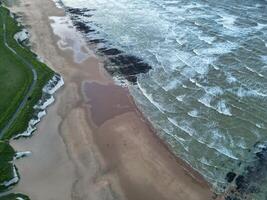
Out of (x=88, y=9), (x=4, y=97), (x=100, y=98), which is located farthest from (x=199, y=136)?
(x=88, y=9)

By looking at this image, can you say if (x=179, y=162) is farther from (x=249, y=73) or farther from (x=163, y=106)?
(x=249, y=73)

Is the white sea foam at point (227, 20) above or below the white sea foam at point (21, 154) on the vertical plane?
below

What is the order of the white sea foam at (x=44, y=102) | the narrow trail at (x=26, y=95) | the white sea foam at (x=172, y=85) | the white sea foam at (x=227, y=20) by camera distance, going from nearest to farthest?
the narrow trail at (x=26, y=95) < the white sea foam at (x=44, y=102) < the white sea foam at (x=172, y=85) < the white sea foam at (x=227, y=20)

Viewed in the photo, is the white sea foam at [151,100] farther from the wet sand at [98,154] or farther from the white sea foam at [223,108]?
the white sea foam at [223,108]

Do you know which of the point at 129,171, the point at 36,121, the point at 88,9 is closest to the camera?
the point at 129,171

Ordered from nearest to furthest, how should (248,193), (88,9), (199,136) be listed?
(248,193) < (199,136) < (88,9)

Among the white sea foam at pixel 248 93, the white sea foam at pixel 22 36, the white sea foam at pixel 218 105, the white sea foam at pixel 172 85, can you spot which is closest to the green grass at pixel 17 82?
the white sea foam at pixel 22 36

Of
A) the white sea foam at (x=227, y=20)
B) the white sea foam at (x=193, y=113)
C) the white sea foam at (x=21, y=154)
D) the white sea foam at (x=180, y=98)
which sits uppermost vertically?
the white sea foam at (x=21, y=154)
